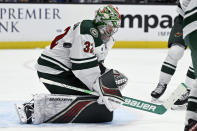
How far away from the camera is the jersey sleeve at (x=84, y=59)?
3221mm

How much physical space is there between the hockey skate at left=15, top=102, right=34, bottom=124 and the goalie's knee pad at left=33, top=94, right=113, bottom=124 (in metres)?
0.05

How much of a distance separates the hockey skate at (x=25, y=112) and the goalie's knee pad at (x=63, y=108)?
0.05m

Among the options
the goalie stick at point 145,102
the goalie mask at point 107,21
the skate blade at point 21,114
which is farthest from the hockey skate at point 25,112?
the goalie mask at point 107,21

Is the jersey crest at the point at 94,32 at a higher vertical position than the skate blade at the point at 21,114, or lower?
higher

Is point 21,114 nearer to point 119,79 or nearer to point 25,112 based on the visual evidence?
point 25,112

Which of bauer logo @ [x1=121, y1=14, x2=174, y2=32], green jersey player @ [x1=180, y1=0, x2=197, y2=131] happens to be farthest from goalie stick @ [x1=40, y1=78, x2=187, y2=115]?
bauer logo @ [x1=121, y1=14, x2=174, y2=32]

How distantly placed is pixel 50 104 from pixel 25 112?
175 millimetres

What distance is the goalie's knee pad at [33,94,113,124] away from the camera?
3289 millimetres

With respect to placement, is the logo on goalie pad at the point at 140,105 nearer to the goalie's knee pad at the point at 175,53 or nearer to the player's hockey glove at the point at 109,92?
the player's hockey glove at the point at 109,92

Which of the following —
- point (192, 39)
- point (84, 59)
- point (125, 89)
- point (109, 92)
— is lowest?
point (125, 89)

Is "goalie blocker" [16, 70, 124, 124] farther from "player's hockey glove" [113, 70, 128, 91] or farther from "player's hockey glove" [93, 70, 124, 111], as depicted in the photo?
"player's hockey glove" [113, 70, 128, 91]

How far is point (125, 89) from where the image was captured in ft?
16.2

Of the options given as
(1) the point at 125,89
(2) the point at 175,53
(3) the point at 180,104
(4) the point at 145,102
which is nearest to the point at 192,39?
(4) the point at 145,102

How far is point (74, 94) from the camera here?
339 centimetres
